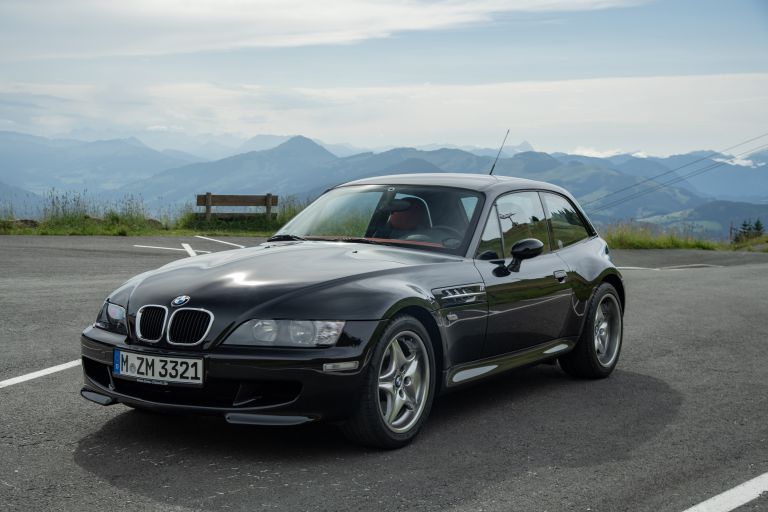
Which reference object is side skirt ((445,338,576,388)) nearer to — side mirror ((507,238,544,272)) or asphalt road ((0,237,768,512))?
asphalt road ((0,237,768,512))

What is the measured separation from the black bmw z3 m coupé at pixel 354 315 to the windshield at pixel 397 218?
0.4 inches

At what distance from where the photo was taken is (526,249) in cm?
623

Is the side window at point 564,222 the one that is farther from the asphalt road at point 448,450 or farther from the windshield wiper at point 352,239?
the windshield wiper at point 352,239

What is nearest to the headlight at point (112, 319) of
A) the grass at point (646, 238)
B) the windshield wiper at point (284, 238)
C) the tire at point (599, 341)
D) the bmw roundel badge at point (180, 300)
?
the bmw roundel badge at point (180, 300)

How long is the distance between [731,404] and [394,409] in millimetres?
2780

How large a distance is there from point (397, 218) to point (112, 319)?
81.8 inches

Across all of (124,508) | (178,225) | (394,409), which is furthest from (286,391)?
(178,225)

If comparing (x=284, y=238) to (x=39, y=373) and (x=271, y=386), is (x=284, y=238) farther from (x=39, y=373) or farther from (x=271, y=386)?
(x=39, y=373)

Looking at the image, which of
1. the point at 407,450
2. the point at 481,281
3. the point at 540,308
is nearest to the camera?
the point at 407,450

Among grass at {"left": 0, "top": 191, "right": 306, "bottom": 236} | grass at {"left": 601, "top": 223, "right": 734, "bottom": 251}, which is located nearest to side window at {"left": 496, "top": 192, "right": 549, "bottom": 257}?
grass at {"left": 0, "top": 191, "right": 306, "bottom": 236}

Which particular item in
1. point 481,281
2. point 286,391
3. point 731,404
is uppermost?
point 481,281

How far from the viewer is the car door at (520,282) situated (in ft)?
20.1

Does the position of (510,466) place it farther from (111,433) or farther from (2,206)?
(2,206)

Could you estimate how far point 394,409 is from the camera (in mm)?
5223
